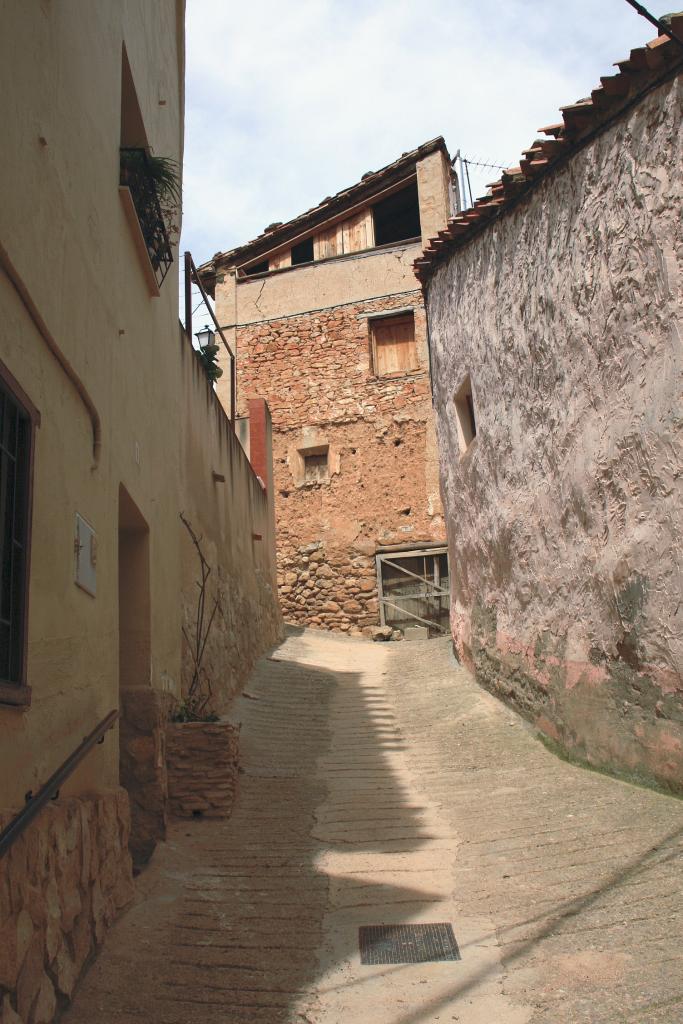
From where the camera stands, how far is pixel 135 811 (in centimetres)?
507

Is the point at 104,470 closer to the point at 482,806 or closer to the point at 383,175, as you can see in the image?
the point at 482,806

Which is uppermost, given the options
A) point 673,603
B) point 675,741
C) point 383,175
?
point 383,175

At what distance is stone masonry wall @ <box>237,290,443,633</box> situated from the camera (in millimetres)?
17109

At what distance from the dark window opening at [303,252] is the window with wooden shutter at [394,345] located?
2.55m

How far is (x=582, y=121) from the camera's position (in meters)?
6.48

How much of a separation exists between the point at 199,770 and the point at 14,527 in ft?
11.1

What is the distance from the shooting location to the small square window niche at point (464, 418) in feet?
31.1

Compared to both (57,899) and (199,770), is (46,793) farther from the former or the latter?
(199,770)

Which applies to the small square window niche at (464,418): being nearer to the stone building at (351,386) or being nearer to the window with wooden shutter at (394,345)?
the stone building at (351,386)

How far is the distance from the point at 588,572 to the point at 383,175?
46.5 ft

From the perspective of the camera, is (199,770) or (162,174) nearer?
(199,770)

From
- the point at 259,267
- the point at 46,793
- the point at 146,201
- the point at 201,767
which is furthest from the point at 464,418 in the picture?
the point at 259,267

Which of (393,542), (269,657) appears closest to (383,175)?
(393,542)

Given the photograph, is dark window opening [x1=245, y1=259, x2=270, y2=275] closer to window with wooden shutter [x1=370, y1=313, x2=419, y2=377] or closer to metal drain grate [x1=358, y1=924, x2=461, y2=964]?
window with wooden shutter [x1=370, y1=313, x2=419, y2=377]
